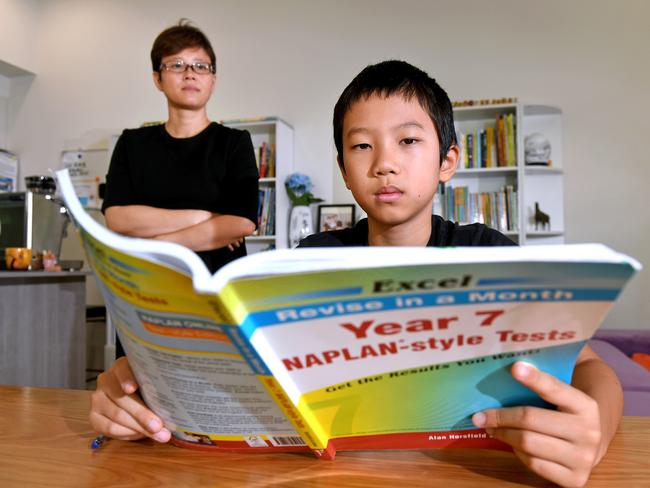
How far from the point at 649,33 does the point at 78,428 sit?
13.3 ft

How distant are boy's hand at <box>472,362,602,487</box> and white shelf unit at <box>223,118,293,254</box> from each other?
337 cm

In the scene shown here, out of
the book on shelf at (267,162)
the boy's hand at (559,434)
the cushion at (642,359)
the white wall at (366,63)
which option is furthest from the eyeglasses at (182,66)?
the white wall at (366,63)

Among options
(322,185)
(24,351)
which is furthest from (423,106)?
(322,185)

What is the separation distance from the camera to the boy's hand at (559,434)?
1.50ft

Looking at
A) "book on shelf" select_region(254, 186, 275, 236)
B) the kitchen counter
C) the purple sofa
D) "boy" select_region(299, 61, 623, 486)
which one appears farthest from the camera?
"book on shelf" select_region(254, 186, 275, 236)

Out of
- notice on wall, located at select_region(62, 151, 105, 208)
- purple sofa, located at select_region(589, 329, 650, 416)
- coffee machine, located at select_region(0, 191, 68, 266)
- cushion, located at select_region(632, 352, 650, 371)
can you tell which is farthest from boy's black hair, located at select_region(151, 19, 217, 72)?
→ notice on wall, located at select_region(62, 151, 105, 208)

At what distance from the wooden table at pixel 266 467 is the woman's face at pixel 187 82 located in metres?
1.12

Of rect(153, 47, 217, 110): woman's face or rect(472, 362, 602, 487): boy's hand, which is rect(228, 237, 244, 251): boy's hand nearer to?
rect(153, 47, 217, 110): woman's face

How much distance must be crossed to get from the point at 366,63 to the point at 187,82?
2.70 metres

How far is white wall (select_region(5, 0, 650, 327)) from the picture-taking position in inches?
140

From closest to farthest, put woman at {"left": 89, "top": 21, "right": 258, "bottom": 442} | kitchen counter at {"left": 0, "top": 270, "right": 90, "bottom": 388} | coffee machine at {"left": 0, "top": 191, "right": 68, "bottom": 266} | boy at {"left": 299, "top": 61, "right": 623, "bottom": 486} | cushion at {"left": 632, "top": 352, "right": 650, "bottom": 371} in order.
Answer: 1. boy at {"left": 299, "top": 61, "right": 623, "bottom": 486}
2. woman at {"left": 89, "top": 21, "right": 258, "bottom": 442}
3. cushion at {"left": 632, "top": 352, "right": 650, "bottom": 371}
4. kitchen counter at {"left": 0, "top": 270, "right": 90, "bottom": 388}
5. coffee machine at {"left": 0, "top": 191, "right": 68, "bottom": 266}

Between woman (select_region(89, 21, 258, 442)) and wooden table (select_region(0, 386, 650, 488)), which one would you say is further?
woman (select_region(89, 21, 258, 442))

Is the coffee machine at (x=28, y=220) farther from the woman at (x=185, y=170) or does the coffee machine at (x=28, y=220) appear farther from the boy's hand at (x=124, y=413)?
the boy's hand at (x=124, y=413)

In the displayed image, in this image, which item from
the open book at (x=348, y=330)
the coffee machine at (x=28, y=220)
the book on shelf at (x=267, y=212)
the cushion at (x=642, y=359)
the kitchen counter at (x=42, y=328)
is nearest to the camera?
the open book at (x=348, y=330)
